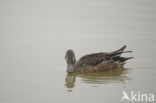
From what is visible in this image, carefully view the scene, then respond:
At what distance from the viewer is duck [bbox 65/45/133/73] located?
13.8 meters

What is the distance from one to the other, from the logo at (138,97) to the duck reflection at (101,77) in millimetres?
1085

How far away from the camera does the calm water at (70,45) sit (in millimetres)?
12102

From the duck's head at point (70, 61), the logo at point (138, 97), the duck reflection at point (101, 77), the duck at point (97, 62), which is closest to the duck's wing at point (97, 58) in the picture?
the duck at point (97, 62)

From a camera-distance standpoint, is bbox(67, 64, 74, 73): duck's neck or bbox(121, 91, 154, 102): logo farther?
bbox(67, 64, 74, 73): duck's neck

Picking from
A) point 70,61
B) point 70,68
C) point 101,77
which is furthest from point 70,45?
point 101,77

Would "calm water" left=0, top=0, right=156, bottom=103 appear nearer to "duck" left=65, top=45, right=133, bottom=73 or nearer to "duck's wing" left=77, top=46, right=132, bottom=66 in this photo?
"duck" left=65, top=45, right=133, bottom=73

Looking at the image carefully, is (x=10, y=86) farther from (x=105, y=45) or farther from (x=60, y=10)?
(x=60, y=10)

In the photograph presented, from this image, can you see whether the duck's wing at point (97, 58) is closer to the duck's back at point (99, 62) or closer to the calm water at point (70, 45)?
the duck's back at point (99, 62)

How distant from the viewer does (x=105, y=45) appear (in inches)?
629

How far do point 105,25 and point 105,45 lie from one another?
2616 millimetres

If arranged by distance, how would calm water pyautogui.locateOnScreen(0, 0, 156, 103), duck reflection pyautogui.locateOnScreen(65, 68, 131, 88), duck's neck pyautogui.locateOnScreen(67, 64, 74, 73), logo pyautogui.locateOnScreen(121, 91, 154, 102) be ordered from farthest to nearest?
duck's neck pyautogui.locateOnScreen(67, 64, 74, 73)
duck reflection pyautogui.locateOnScreen(65, 68, 131, 88)
calm water pyautogui.locateOnScreen(0, 0, 156, 103)
logo pyautogui.locateOnScreen(121, 91, 154, 102)

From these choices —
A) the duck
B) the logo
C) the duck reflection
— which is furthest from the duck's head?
the logo

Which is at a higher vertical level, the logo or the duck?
the duck

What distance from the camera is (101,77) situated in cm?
1334
